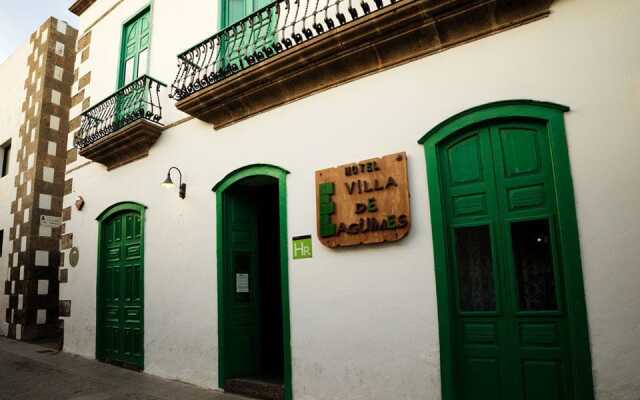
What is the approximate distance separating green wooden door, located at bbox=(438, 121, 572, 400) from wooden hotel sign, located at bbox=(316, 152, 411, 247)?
0.47m

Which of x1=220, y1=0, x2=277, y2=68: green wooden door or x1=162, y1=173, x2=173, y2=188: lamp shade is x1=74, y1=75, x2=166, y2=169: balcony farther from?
x1=220, y1=0, x2=277, y2=68: green wooden door

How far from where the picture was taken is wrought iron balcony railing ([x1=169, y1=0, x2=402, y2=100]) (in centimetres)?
525

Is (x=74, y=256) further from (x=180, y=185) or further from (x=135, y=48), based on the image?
(x=135, y=48)

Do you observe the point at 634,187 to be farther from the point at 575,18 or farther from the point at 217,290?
the point at 217,290

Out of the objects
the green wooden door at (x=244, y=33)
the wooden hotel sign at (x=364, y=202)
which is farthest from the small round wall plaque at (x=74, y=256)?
the wooden hotel sign at (x=364, y=202)

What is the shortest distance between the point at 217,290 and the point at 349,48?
11.7 ft

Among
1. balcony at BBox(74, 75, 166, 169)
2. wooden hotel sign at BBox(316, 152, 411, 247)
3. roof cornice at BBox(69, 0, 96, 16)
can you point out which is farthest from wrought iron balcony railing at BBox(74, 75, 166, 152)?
wooden hotel sign at BBox(316, 152, 411, 247)

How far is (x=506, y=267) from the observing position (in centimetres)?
392

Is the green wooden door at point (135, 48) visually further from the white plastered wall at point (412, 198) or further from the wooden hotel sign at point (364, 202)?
the wooden hotel sign at point (364, 202)

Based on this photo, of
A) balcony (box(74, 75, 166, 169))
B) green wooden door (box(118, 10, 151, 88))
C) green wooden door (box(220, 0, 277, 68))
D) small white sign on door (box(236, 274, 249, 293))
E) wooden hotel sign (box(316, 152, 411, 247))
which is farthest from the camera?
green wooden door (box(118, 10, 151, 88))

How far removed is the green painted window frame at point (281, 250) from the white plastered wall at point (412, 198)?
0.10 meters

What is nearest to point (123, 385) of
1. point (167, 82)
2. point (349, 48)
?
point (167, 82)

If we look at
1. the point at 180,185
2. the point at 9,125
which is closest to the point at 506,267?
the point at 180,185

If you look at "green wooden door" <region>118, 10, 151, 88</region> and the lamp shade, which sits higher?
"green wooden door" <region>118, 10, 151, 88</region>
